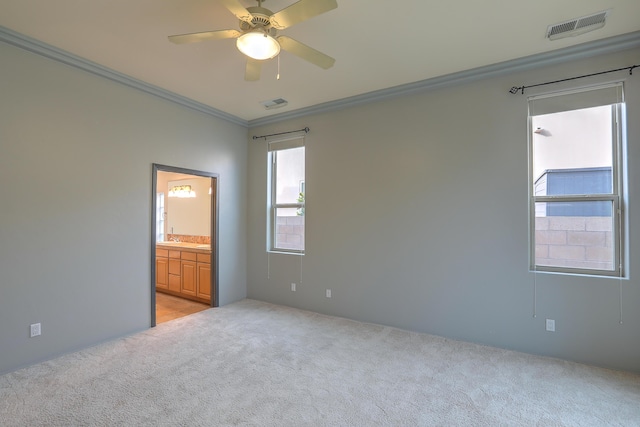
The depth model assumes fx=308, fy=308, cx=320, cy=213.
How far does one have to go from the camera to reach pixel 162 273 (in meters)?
5.54

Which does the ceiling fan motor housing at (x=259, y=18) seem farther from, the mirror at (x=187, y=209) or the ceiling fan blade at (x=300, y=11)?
the mirror at (x=187, y=209)

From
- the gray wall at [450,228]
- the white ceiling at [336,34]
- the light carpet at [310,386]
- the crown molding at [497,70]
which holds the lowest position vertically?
the light carpet at [310,386]

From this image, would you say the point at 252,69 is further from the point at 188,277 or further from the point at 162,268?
the point at 162,268

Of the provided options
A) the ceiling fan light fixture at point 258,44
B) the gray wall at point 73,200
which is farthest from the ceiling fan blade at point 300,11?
the gray wall at point 73,200

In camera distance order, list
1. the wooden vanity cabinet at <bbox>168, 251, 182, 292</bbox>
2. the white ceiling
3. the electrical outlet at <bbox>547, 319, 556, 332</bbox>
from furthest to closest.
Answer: the wooden vanity cabinet at <bbox>168, 251, 182, 292</bbox> → the electrical outlet at <bbox>547, 319, 556, 332</bbox> → the white ceiling

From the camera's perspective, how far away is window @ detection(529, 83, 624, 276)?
283cm

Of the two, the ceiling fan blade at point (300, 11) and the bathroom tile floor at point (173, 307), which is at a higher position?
the ceiling fan blade at point (300, 11)

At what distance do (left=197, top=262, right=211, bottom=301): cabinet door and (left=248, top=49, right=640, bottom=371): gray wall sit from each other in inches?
51.9

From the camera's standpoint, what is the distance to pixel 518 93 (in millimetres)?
3146

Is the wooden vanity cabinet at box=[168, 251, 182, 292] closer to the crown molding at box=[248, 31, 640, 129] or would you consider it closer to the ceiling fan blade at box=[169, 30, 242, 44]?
the crown molding at box=[248, 31, 640, 129]

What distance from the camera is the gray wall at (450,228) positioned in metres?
2.84

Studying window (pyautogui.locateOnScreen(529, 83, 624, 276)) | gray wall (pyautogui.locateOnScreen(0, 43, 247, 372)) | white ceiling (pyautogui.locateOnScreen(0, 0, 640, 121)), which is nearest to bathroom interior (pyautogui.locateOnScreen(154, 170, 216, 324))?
gray wall (pyautogui.locateOnScreen(0, 43, 247, 372))

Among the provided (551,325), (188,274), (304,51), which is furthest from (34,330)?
(551,325)

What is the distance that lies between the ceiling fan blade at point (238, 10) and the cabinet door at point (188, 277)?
3932 mm
